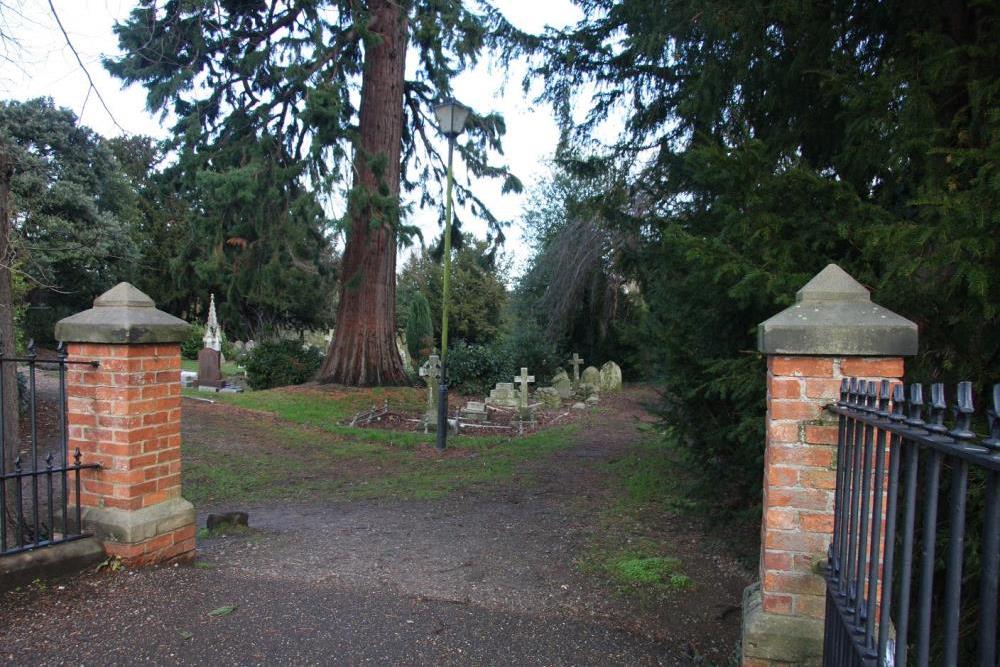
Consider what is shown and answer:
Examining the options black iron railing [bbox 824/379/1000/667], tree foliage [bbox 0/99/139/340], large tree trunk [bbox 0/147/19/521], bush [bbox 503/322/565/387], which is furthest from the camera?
bush [bbox 503/322/565/387]

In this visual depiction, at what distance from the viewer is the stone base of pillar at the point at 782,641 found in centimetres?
263

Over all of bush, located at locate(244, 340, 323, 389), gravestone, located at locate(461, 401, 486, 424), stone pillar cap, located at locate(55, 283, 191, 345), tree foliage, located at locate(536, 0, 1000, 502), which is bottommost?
gravestone, located at locate(461, 401, 486, 424)

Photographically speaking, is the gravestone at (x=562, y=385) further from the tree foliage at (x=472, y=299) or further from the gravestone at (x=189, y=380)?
the tree foliage at (x=472, y=299)

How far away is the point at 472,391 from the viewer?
16.0 metres

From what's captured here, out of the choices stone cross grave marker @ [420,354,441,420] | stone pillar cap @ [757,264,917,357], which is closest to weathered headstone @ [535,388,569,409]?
stone cross grave marker @ [420,354,441,420]

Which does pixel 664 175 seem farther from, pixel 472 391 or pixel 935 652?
pixel 472 391

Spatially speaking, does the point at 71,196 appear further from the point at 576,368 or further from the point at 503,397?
the point at 576,368

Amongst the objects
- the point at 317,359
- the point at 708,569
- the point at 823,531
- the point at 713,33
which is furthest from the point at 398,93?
the point at 823,531

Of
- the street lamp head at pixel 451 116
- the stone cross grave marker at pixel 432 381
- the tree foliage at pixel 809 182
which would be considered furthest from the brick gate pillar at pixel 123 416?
the stone cross grave marker at pixel 432 381

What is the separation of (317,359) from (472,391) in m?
4.52

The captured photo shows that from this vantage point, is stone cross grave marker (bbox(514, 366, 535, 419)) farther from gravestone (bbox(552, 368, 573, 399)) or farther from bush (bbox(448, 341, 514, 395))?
gravestone (bbox(552, 368, 573, 399))

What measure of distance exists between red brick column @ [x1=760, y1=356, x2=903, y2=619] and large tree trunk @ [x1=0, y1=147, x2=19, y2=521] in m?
4.02

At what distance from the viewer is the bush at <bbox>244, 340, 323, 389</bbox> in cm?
1645

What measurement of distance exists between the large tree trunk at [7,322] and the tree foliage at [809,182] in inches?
156
